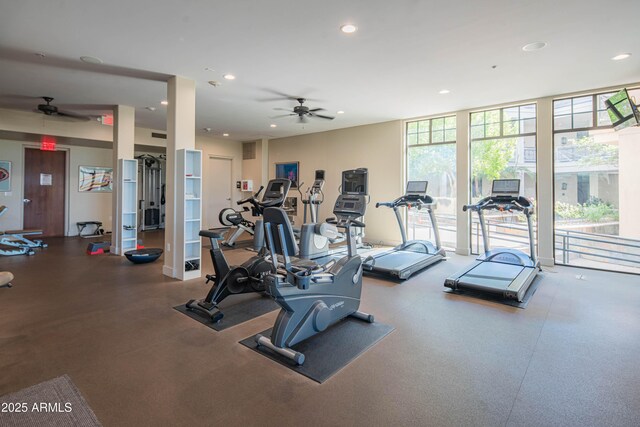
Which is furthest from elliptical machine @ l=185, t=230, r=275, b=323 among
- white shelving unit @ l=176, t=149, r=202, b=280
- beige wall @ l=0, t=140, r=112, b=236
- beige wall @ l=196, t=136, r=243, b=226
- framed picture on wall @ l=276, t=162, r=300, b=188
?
beige wall @ l=0, t=140, r=112, b=236

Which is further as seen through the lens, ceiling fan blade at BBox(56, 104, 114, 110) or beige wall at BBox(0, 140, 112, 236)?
beige wall at BBox(0, 140, 112, 236)

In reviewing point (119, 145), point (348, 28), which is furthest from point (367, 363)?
point (119, 145)

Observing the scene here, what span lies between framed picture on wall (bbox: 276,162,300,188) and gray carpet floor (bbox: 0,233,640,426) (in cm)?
629

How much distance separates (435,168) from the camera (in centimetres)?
762

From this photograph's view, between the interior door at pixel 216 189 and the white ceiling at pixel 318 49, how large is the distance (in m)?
4.55

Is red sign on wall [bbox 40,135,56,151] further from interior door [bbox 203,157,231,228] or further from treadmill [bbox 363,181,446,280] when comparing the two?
treadmill [bbox 363,181,446,280]

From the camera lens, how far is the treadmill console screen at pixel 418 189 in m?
6.31

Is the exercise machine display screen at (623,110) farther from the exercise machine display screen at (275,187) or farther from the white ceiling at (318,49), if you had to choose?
the exercise machine display screen at (275,187)

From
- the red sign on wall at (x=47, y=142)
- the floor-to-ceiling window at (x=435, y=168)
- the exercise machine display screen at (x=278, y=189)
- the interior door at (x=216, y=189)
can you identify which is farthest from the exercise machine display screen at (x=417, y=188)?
the red sign on wall at (x=47, y=142)

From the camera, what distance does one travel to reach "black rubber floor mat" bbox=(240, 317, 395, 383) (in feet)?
8.18

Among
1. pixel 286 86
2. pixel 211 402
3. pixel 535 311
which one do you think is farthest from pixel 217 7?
pixel 535 311

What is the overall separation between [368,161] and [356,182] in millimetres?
2656

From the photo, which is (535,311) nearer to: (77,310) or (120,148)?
(77,310)

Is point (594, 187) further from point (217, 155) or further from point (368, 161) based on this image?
point (217, 155)
